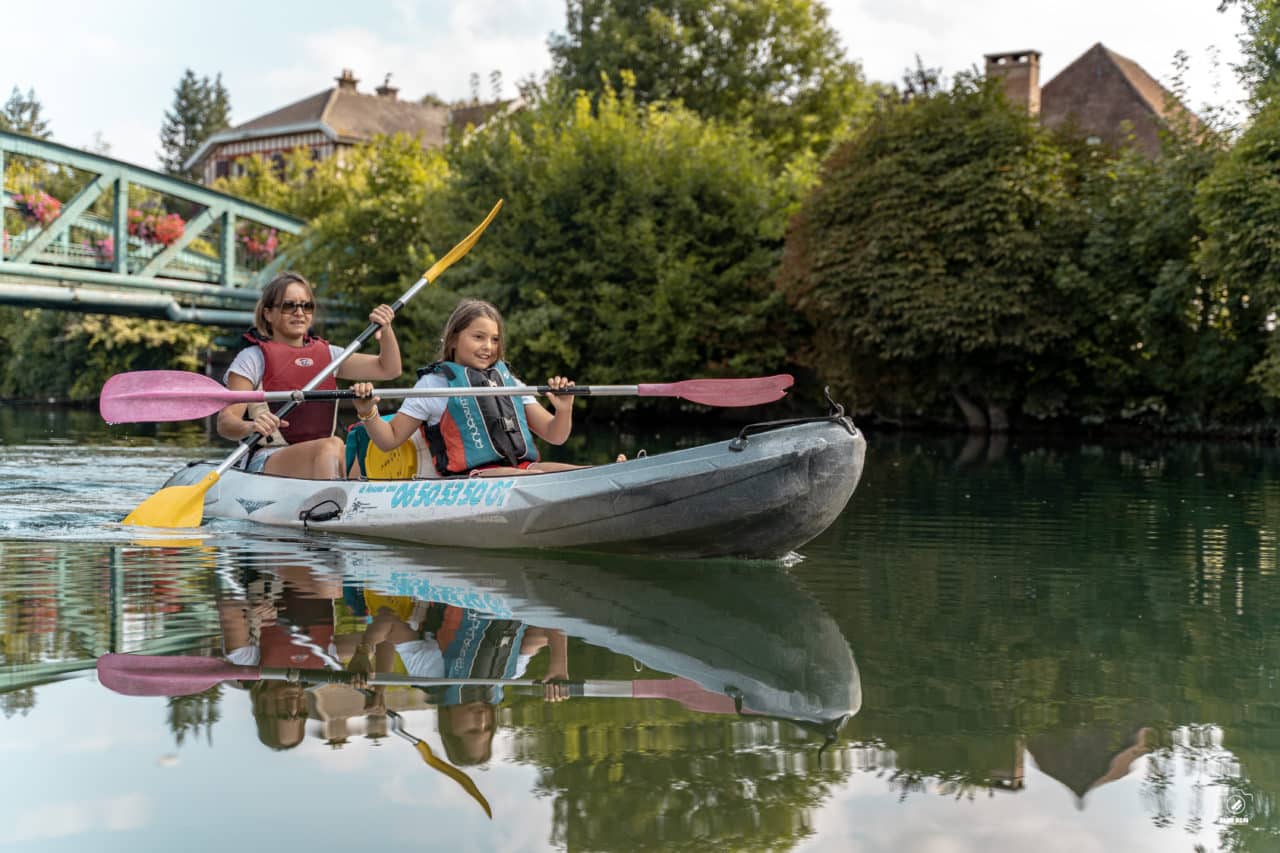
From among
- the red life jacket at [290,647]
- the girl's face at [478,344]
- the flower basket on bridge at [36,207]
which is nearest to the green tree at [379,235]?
the flower basket on bridge at [36,207]

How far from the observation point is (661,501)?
6.83 metres

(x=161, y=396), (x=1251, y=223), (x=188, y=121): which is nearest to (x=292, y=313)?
(x=161, y=396)

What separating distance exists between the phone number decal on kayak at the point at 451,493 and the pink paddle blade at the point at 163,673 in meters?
2.81

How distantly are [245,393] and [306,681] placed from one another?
3829 mm

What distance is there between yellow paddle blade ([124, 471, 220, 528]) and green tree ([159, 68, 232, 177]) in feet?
227

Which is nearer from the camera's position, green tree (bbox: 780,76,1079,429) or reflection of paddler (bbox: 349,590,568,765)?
reflection of paddler (bbox: 349,590,568,765)

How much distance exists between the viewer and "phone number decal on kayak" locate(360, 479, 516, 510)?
23.9 feet

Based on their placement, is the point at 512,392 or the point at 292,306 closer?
the point at 512,392

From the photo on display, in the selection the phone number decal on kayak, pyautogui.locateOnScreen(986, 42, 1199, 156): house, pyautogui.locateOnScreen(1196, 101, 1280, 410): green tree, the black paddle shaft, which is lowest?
the phone number decal on kayak

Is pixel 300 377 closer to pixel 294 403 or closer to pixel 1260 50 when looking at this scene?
pixel 294 403

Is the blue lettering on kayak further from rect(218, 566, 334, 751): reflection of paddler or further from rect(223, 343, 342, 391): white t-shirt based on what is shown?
rect(223, 343, 342, 391): white t-shirt

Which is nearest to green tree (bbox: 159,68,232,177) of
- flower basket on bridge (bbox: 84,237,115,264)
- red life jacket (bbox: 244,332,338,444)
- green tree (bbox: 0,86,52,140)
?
green tree (bbox: 0,86,52,140)

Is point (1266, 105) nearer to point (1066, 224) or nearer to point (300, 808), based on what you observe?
point (1066, 224)

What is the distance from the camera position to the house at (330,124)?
192ft
